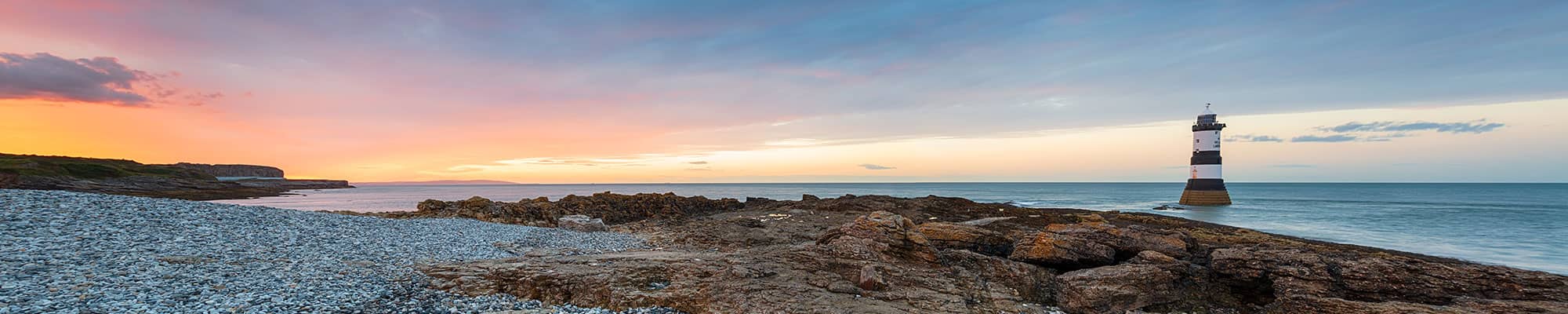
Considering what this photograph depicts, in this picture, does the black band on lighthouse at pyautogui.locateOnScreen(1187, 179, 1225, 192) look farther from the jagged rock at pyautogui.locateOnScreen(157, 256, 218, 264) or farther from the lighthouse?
the jagged rock at pyautogui.locateOnScreen(157, 256, 218, 264)

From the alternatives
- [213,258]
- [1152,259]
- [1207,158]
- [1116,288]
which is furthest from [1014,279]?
[1207,158]

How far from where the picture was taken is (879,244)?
46.0 feet

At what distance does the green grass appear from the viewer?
215 feet

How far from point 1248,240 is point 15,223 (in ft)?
125

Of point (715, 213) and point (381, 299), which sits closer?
point (381, 299)

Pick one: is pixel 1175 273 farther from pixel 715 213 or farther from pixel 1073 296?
pixel 715 213

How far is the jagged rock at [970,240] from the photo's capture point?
16422mm

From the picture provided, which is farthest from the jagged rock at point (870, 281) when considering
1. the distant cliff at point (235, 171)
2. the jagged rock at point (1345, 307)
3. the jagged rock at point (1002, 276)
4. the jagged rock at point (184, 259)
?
the distant cliff at point (235, 171)

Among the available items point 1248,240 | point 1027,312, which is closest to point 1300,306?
point 1027,312

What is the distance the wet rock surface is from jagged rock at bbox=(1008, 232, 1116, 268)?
0.03 meters

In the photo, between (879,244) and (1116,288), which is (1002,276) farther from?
(879,244)

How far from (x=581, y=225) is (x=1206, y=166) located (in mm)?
53497

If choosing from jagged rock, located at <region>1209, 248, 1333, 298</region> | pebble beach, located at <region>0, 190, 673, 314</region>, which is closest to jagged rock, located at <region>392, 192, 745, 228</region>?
pebble beach, located at <region>0, 190, 673, 314</region>

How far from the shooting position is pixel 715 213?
3831cm
